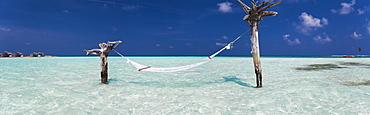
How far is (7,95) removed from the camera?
6.29 metres

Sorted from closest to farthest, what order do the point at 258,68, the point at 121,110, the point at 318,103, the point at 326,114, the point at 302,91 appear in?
the point at 326,114, the point at 121,110, the point at 318,103, the point at 302,91, the point at 258,68

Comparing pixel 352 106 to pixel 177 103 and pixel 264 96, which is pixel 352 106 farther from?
pixel 177 103

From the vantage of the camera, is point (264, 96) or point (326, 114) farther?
point (264, 96)

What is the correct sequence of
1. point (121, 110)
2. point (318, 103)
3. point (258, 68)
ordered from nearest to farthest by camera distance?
point (121, 110)
point (318, 103)
point (258, 68)

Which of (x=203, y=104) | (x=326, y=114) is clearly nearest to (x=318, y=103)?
(x=326, y=114)

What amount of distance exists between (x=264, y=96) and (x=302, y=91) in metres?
1.67

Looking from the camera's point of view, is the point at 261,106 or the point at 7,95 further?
the point at 7,95

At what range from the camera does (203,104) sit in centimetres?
547

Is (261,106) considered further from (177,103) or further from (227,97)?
(177,103)

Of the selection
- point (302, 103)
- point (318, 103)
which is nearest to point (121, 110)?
point (302, 103)

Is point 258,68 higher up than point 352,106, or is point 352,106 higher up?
point 258,68

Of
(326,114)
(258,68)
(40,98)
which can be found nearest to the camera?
(326,114)

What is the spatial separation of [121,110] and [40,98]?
2.86m

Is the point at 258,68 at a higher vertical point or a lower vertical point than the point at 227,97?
higher
